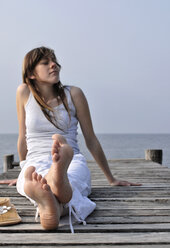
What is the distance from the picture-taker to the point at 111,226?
1910mm

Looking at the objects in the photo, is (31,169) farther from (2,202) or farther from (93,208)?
(93,208)

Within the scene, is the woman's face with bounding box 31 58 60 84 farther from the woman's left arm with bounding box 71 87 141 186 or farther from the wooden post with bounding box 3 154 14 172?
the wooden post with bounding box 3 154 14 172

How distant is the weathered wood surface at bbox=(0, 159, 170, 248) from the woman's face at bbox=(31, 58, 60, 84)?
3.17 ft

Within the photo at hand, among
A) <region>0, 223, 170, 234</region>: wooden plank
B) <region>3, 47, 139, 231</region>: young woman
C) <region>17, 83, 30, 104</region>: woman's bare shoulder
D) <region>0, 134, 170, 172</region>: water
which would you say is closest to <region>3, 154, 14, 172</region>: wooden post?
<region>3, 47, 139, 231</region>: young woman

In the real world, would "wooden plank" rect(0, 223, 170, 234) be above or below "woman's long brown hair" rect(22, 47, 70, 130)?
below

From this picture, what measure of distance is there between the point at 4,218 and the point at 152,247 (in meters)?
0.88

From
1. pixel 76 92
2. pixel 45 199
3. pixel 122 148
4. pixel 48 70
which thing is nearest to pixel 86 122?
pixel 76 92

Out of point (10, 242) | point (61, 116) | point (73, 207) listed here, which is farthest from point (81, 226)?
point (61, 116)

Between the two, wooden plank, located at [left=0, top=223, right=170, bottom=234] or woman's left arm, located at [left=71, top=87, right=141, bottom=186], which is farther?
woman's left arm, located at [left=71, top=87, right=141, bottom=186]

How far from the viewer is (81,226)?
1.93 metres

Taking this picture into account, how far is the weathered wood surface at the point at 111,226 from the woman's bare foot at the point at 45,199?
6 cm

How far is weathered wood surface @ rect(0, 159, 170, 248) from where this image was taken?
5.48 feet

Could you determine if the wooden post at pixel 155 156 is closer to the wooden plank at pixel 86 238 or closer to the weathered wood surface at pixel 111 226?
the weathered wood surface at pixel 111 226

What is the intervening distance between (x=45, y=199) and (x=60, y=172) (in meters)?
0.16
